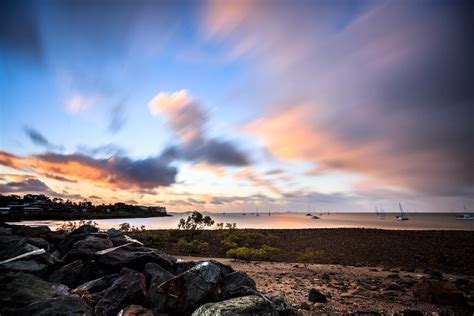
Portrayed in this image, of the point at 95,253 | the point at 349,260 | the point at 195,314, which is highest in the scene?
the point at 95,253

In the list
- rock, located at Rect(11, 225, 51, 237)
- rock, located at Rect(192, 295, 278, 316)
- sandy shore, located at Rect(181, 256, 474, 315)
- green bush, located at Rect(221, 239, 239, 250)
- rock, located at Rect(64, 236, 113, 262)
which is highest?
rock, located at Rect(11, 225, 51, 237)

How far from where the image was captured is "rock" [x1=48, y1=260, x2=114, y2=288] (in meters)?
6.25

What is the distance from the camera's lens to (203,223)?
34.9m

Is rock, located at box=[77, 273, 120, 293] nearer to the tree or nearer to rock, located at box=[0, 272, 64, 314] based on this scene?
rock, located at box=[0, 272, 64, 314]

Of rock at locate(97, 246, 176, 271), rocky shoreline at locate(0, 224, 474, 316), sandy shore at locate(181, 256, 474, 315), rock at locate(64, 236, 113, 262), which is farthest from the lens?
sandy shore at locate(181, 256, 474, 315)

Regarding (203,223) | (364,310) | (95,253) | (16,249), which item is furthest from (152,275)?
(203,223)

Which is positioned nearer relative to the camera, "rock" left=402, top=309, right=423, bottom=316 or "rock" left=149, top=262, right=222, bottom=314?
"rock" left=149, top=262, right=222, bottom=314

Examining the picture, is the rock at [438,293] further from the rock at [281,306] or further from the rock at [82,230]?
the rock at [82,230]

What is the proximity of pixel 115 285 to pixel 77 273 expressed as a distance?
179cm

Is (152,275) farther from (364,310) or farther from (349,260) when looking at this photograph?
(349,260)

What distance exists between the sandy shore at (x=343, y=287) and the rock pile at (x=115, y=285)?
3404mm

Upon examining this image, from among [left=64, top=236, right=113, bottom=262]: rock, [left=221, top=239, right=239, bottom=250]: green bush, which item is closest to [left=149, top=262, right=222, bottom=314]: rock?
[left=64, top=236, right=113, bottom=262]: rock

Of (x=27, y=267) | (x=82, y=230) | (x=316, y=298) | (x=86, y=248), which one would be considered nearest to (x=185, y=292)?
(x=86, y=248)

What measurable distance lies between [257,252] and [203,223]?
682 inches
